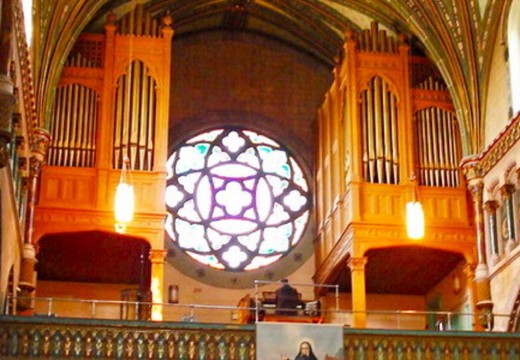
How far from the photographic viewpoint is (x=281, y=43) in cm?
2906

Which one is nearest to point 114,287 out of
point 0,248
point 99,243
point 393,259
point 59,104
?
point 99,243

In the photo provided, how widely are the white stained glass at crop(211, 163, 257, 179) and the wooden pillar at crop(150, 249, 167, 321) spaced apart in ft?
16.4

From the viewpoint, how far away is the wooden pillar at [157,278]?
22.8 meters

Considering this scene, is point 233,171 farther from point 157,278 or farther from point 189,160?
Answer: point 157,278

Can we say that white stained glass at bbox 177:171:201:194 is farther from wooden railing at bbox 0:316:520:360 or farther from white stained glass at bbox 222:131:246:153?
wooden railing at bbox 0:316:520:360

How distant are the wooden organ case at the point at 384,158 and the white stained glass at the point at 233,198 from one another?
6.91 feet

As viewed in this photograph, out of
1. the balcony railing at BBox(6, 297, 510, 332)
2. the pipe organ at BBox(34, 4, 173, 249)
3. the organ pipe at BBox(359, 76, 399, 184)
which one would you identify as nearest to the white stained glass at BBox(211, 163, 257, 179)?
the balcony railing at BBox(6, 297, 510, 332)

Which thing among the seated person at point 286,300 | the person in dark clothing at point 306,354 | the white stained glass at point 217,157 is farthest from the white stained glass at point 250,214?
the person in dark clothing at point 306,354

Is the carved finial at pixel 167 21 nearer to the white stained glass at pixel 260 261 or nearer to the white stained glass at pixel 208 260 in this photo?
the white stained glass at pixel 208 260

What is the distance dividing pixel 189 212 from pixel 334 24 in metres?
5.37

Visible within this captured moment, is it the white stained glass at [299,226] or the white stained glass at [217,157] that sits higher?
the white stained glass at [217,157]

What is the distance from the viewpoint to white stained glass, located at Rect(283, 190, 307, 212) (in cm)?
2789

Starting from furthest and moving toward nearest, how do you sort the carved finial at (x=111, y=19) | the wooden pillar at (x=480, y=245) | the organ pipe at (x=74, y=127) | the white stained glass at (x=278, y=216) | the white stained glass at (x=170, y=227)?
the white stained glass at (x=278, y=216)
the white stained glass at (x=170, y=227)
the carved finial at (x=111, y=19)
the organ pipe at (x=74, y=127)
the wooden pillar at (x=480, y=245)

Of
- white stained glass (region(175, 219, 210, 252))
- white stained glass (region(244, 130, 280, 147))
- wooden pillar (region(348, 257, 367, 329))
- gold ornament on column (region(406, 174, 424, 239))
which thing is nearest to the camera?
gold ornament on column (region(406, 174, 424, 239))
